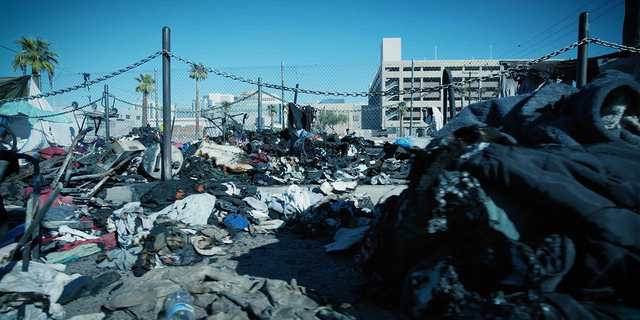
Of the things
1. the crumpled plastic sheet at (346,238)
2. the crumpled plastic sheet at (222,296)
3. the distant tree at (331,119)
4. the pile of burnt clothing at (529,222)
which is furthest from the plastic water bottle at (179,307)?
the distant tree at (331,119)

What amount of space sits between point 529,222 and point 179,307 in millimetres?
A: 2013

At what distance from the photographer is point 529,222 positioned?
1.58 metres

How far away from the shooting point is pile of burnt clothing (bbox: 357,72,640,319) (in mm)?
1320

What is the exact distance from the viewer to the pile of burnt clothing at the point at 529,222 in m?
1.32

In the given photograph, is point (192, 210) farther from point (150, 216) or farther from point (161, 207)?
point (161, 207)

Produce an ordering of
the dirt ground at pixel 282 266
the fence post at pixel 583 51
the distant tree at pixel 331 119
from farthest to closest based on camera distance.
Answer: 1. the distant tree at pixel 331 119
2. the fence post at pixel 583 51
3. the dirt ground at pixel 282 266

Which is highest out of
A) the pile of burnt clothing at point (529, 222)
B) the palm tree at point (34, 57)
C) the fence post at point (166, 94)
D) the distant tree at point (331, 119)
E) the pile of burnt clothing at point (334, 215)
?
the palm tree at point (34, 57)

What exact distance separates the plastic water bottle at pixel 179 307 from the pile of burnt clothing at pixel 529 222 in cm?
122

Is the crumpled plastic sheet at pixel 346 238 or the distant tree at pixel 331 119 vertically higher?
the distant tree at pixel 331 119

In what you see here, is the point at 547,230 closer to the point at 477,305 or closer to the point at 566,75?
the point at 477,305

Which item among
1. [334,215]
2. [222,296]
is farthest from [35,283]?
[334,215]

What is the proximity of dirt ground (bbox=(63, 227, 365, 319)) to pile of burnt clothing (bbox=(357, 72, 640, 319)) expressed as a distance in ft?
1.49

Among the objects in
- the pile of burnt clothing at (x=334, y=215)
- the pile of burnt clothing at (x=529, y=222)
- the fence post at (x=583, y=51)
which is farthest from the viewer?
the fence post at (x=583, y=51)

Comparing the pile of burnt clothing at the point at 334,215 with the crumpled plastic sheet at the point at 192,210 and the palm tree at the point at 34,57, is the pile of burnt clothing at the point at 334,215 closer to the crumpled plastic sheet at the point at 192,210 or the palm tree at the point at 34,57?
the crumpled plastic sheet at the point at 192,210
